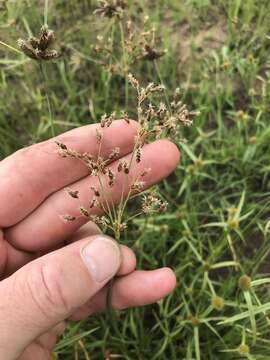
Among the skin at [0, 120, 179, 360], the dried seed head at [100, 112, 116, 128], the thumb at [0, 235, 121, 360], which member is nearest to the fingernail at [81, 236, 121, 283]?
the thumb at [0, 235, 121, 360]

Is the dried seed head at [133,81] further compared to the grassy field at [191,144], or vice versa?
the grassy field at [191,144]

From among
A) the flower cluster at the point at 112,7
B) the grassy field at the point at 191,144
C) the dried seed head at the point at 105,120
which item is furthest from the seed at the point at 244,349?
the flower cluster at the point at 112,7

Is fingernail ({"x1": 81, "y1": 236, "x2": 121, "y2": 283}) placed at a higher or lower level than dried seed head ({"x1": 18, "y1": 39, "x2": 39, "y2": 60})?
lower

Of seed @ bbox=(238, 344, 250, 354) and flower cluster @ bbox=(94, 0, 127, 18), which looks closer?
seed @ bbox=(238, 344, 250, 354)

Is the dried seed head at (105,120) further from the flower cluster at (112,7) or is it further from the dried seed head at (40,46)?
the flower cluster at (112,7)

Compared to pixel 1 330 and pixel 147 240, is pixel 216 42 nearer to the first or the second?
pixel 147 240

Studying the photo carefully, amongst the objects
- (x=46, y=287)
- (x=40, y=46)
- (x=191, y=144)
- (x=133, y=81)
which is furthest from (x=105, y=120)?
(x=191, y=144)

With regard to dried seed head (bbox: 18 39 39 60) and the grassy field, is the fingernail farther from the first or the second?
dried seed head (bbox: 18 39 39 60)

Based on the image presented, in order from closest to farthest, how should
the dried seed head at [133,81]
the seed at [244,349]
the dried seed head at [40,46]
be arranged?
the dried seed head at [133,81]
the dried seed head at [40,46]
the seed at [244,349]
